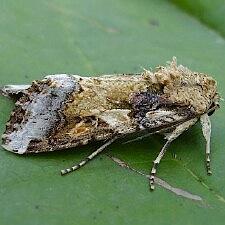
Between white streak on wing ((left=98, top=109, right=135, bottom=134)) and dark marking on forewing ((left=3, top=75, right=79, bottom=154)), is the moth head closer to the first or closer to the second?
white streak on wing ((left=98, top=109, right=135, bottom=134))

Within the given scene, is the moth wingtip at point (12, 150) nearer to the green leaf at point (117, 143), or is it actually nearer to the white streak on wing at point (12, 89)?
the green leaf at point (117, 143)

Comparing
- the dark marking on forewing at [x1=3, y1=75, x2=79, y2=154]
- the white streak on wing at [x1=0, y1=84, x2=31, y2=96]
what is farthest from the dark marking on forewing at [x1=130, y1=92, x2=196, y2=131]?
the white streak on wing at [x1=0, y1=84, x2=31, y2=96]

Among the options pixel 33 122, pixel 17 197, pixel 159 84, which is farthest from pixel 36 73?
pixel 17 197

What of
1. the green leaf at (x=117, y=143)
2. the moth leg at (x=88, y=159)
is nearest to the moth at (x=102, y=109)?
the moth leg at (x=88, y=159)

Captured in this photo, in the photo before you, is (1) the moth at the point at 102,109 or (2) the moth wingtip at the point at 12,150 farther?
(1) the moth at the point at 102,109

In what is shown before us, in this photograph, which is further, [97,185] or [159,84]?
[159,84]

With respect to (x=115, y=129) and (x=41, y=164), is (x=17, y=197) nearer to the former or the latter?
(x=41, y=164)
